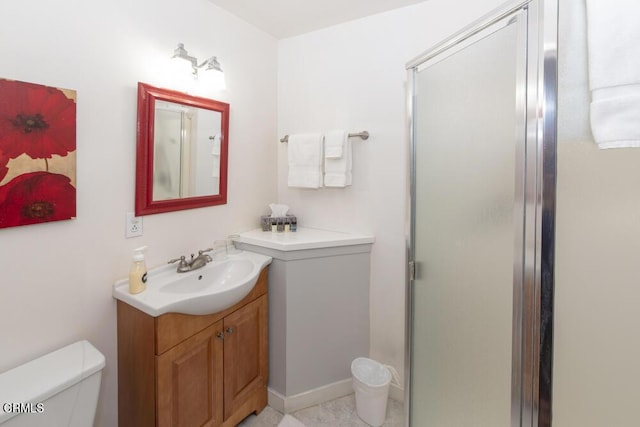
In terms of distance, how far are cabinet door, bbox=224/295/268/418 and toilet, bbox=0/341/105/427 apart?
1.79 feet

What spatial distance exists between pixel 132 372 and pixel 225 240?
2.66 feet

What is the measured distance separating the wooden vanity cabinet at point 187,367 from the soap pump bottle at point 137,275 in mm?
91

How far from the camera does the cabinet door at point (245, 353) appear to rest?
149cm

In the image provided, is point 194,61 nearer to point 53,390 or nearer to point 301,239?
point 301,239

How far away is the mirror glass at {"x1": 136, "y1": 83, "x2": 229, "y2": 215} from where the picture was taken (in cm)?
141

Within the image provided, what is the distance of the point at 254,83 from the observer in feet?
6.61

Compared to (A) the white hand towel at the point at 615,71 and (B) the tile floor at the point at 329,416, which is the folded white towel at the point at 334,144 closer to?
(A) the white hand towel at the point at 615,71

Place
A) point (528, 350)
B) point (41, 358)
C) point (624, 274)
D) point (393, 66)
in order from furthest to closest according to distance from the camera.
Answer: point (393, 66) → point (41, 358) → point (528, 350) → point (624, 274)

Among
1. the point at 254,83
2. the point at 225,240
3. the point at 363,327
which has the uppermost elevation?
the point at 254,83

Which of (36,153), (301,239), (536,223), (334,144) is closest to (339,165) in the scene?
(334,144)

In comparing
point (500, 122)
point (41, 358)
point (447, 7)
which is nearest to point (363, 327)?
point (500, 122)

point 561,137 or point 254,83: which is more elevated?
point 254,83

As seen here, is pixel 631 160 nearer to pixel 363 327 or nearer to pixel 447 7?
pixel 447 7

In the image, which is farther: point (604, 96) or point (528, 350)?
point (528, 350)
